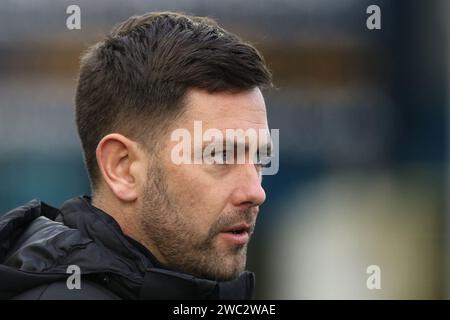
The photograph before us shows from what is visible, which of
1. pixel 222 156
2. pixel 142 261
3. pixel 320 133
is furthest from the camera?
pixel 320 133

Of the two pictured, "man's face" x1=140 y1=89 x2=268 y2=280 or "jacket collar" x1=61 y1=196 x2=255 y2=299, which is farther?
"man's face" x1=140 y1=89 x2=268 y2=280

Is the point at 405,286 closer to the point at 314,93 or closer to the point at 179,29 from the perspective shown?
the point at 314,93

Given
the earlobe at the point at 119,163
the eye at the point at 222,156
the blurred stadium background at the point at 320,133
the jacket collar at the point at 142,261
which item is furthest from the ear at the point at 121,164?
the blurred stadium background at the point at 320,133

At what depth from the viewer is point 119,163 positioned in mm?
2232

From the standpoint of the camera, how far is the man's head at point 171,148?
7.20 feet

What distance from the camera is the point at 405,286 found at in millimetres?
4801

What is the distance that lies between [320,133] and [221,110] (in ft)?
8.76

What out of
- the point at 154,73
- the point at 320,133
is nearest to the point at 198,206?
the point at 154,73

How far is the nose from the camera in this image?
220cm

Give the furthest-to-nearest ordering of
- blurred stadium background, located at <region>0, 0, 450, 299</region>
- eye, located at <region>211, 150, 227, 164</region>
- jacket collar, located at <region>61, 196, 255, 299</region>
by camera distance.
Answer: blurred stadium background, located at <region>0, 0, 450, 299</region>, eye, located at <region>211, 150, 227, 164</region>, jacket collar, located at <region>61, 196, 255, 299</region>

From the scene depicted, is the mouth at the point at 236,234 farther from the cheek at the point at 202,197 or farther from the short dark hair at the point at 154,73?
the short dark hair at the point at 154,73

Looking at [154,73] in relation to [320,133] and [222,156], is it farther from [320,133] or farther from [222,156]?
[320,133]

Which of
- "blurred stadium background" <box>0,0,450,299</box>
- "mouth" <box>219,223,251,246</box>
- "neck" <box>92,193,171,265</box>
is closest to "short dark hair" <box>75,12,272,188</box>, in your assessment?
"neck" <box>92,193,171,265</box>

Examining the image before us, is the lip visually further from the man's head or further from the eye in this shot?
the eye
